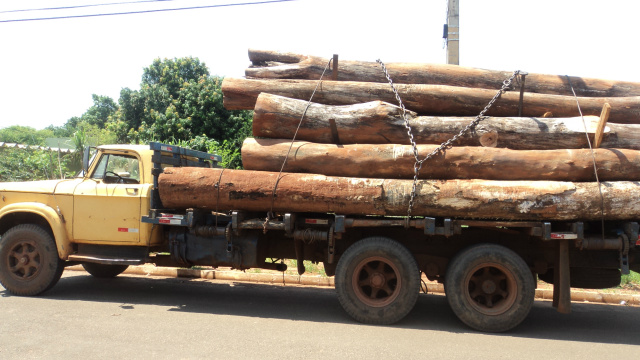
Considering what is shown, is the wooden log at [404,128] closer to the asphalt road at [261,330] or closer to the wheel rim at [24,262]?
the asphalt road at [261,330]

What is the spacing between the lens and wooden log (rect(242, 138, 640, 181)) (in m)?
5.46

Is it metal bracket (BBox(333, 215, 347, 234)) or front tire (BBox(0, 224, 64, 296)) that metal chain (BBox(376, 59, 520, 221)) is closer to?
metal bracket (BBox(333, 215, 347, 234))

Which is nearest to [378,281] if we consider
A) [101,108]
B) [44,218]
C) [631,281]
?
[44,218]

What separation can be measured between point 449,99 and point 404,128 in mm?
823

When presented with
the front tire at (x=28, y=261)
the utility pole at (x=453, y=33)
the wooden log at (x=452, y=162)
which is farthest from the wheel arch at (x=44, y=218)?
the utility pole at (x=453, y=33)

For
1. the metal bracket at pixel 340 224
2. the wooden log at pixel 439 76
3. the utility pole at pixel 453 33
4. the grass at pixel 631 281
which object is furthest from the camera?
the utility pole at pixel 453 33

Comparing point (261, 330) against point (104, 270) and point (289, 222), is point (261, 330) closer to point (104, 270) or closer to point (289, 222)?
point (289, 222)

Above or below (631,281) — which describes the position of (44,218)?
above

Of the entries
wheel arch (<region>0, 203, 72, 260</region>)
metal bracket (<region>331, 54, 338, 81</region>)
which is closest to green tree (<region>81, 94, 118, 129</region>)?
wheel arch (<region>0, 203, 72, 260</region>)

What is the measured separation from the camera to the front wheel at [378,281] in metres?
5.49

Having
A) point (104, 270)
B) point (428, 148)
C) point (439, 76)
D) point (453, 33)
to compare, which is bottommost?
point (104, 270)

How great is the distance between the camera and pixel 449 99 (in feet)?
20.7

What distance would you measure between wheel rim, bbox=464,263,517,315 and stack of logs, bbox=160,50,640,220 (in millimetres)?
660

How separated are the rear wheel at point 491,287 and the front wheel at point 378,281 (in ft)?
1.52
